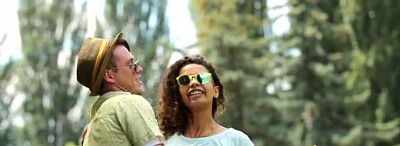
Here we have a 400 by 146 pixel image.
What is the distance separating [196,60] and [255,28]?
517 inches

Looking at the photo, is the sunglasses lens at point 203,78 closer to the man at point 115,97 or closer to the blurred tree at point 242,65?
the man at point 115,97

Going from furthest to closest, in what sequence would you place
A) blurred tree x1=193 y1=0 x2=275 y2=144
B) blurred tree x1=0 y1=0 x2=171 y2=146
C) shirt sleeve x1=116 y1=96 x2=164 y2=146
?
1. blurred tree x1=0 y1=0 x2=171 y2=146
2. blurred tree x1=193 y1=0 x2=275 y2=144
3. shirt sleeve x1=116 y1=96 x2=164 y2=146

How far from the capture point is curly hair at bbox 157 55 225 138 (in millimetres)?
2191

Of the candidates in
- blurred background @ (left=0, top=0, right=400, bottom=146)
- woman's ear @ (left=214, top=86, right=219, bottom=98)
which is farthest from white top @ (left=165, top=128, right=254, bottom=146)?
blurred background @ (left=0, top=0, right=400, bottom=146)

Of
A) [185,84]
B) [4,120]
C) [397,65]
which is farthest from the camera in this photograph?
[4,120]

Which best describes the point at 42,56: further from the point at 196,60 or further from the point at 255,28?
the point at 196,60

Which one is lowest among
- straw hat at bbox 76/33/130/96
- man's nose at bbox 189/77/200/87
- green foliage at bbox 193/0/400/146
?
green foliage at bbox 193/0/400/146

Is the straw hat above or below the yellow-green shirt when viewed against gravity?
above

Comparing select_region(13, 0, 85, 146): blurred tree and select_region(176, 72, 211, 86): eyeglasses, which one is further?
select_region(13, 0, 85, 146): blurred tree

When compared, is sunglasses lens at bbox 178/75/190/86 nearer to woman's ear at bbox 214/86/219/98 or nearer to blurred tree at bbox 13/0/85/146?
woman's ear at bbox 214/86/219/98

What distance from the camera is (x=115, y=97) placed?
1.56 meters

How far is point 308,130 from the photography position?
1435cm

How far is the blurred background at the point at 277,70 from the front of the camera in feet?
45.5

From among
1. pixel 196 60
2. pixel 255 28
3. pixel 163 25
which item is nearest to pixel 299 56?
pixel 255 28
